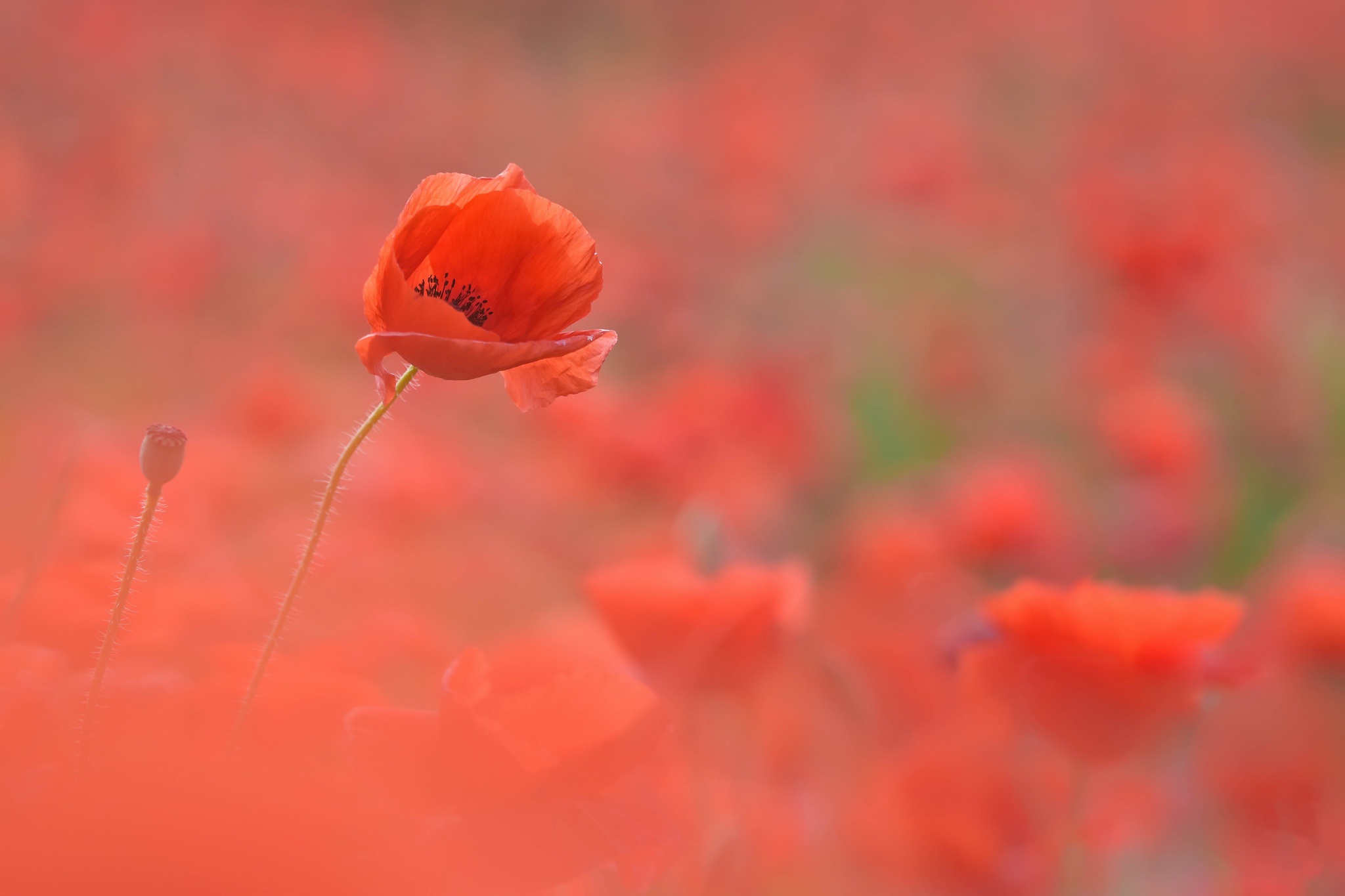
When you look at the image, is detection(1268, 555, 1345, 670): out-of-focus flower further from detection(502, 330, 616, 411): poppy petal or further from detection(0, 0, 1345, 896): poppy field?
detection(502, 330, 616, 411): poppy petal

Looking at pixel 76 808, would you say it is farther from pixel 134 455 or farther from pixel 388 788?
pixel 134 455

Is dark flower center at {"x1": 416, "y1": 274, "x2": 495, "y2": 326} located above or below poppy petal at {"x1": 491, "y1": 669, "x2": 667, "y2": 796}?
above

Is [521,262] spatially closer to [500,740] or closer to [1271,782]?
[500,740]

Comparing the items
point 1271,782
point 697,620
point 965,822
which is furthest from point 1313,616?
point 697,620

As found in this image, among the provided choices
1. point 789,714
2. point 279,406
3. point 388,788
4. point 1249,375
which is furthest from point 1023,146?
point 388,788

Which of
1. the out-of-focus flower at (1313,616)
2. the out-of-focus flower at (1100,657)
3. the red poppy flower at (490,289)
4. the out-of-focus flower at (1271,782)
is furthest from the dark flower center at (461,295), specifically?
the out-of-focus flower at (1313,616)

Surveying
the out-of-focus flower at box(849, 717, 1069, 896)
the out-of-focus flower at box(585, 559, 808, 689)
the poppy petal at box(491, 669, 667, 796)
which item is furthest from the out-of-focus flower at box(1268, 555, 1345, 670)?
the poppy petal at box(491, 669, 667, 796)
